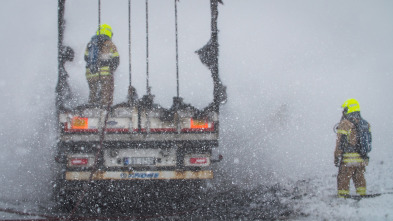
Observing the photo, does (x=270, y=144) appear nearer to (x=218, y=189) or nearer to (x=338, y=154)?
(x=218, y=189)

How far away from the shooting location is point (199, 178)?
5.75 metres

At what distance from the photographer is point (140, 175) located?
5.66 meters

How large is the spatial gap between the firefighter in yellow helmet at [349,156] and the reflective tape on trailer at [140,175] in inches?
76.7

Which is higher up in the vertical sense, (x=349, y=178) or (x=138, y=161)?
(x=138, y=161)

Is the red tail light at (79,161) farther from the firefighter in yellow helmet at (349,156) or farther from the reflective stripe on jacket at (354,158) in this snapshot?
the reflective stripe on jacket at (354,158)

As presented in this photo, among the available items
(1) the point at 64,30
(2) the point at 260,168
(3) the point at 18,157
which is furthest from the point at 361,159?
(3) the point at 18,157

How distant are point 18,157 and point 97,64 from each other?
4.10 m

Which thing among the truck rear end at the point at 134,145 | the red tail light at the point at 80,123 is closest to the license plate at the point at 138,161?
the truck rear end at the point at 134,145

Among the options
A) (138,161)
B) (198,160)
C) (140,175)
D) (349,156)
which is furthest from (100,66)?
(349,156)

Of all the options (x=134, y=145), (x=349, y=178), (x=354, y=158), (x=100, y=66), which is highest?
(x=100, y=66)

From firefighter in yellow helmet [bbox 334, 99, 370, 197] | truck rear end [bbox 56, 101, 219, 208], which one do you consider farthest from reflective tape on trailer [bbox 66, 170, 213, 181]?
firefighter in yellow helmet [bbox 334, 99, 370, 197]

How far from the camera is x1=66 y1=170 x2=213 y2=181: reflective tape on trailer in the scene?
18.4ft

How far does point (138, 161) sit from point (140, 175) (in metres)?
0.19

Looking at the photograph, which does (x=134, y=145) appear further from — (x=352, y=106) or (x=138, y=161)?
(x=352, y=106)
